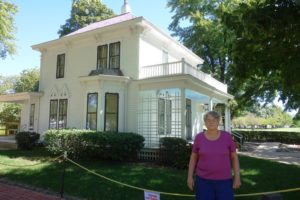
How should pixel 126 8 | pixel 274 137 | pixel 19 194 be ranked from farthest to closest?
1. pixel 274 137
2. pixel 126 8
3. pixel 19 194

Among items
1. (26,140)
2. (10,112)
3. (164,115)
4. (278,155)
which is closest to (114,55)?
(164,115)

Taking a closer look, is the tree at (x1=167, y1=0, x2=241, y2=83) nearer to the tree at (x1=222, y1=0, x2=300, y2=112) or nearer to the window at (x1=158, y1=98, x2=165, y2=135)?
the window at (x1=158, y1=98, x2=165, y2=135)

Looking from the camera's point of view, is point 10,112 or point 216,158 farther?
point 10,112

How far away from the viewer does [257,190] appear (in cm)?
866

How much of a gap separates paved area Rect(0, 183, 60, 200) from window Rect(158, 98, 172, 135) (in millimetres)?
9150

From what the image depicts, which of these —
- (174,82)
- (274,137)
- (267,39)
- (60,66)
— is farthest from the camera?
(274,137)

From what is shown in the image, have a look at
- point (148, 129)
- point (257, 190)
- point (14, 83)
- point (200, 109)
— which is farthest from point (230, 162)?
point (14, 83)

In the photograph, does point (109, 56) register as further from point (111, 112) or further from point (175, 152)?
point (175, 152)

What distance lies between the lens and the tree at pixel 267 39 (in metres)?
7.09

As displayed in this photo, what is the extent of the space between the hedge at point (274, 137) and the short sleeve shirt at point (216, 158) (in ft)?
103

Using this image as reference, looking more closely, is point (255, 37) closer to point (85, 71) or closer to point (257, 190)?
point (257, 190)

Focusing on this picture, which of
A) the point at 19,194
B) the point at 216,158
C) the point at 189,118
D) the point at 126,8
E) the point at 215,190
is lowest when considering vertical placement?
the point at 19,194

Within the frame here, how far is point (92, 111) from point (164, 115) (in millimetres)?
4018

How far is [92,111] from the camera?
52.7 feet
